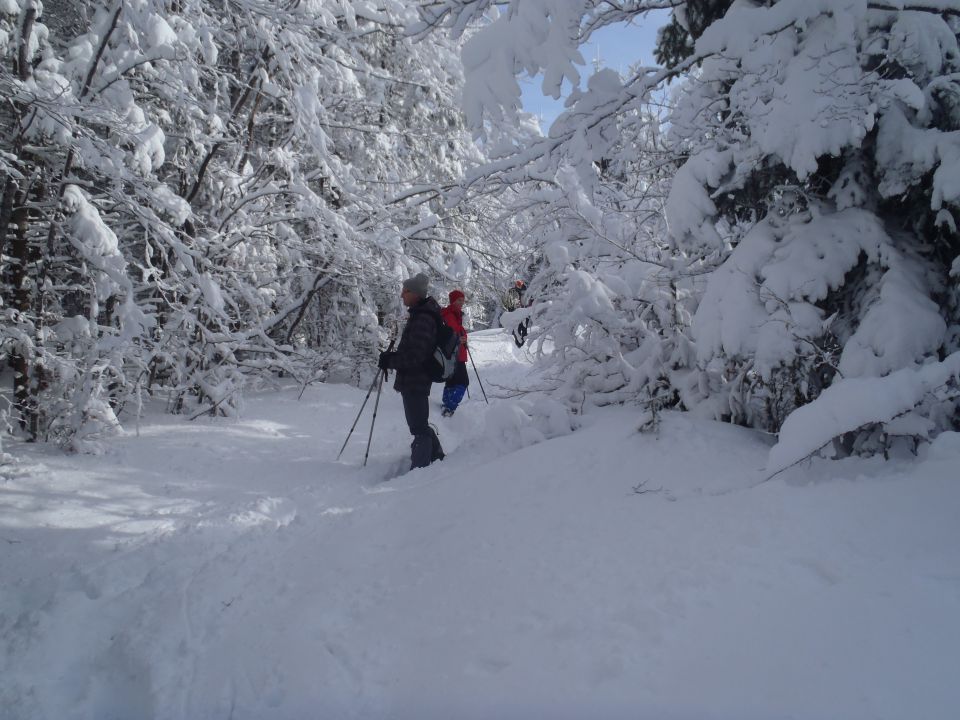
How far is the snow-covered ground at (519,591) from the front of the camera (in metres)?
1.99

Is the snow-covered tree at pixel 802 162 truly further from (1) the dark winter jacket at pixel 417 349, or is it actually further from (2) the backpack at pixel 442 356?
(2) the backpack at pixel 442 356

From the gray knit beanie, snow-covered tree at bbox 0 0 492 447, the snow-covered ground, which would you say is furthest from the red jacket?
the snow-covered ground

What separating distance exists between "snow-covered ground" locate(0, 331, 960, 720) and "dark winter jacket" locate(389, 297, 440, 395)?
4.64 ft

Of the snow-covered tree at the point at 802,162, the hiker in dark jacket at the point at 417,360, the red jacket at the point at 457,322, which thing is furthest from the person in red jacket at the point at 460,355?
the snow-covered tree at the point at 802,162

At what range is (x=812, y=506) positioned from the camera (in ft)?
9.04

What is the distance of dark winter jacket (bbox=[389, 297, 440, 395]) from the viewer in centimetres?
579

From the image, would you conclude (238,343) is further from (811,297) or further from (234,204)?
(811,297)

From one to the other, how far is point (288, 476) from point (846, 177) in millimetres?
5444

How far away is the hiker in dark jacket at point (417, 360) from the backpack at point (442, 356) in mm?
65

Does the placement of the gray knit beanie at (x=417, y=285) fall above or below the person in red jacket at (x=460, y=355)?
above

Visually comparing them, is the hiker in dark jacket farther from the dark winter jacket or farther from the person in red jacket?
the person in red jacket

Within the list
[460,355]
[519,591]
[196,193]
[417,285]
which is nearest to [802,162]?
[519,591]

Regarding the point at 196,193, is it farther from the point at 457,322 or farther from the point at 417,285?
the point at 457,322

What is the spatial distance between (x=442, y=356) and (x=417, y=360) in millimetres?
349
